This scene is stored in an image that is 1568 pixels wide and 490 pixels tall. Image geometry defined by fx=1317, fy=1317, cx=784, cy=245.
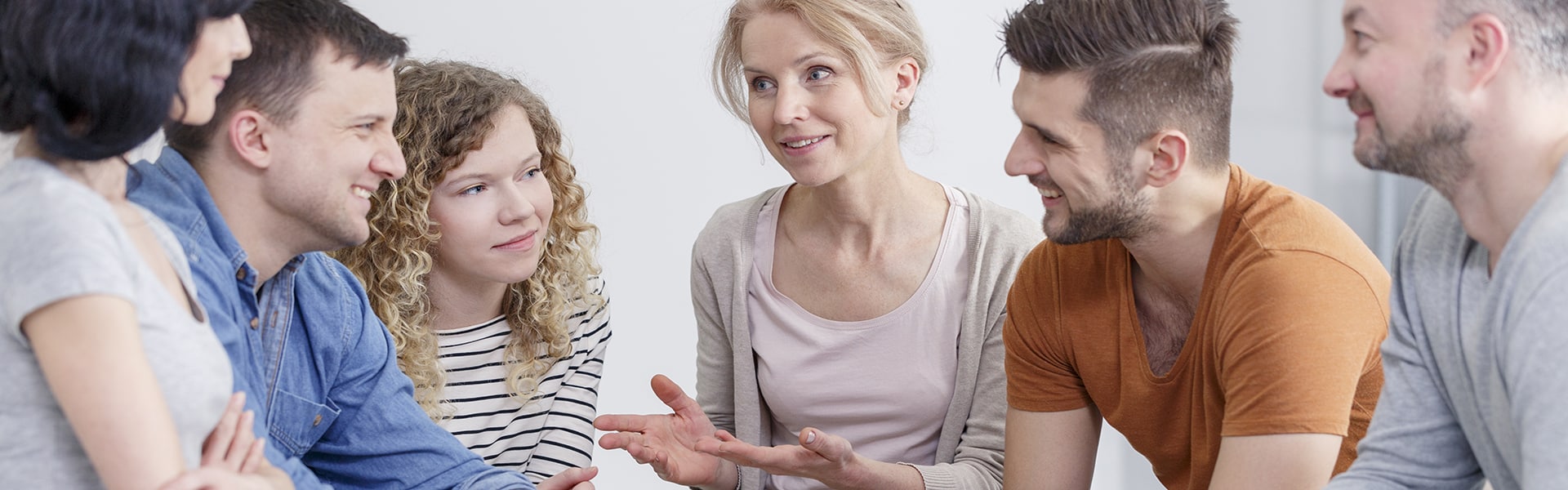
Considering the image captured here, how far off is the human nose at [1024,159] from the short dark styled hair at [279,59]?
78 cm

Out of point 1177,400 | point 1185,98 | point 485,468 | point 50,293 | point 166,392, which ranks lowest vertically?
point 485,468

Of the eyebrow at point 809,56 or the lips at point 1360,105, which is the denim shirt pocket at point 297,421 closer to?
the eyebrow at point 809,56

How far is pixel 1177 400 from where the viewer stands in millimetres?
1661

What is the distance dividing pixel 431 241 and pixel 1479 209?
143cm

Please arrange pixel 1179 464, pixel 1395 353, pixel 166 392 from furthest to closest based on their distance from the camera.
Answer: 1. pixel 1179 464
2. pixel 1395 353
3. pixel 166 392

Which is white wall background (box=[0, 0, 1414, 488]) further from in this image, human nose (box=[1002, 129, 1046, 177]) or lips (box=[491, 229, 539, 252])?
human nose (box=[1002, 129, 1046, 177])

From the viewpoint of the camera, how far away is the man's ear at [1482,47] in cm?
110

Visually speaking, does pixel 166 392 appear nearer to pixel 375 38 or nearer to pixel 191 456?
pixel 191 456

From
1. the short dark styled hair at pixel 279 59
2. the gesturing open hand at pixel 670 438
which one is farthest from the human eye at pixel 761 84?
the short dark styled hair at pixel 279 59

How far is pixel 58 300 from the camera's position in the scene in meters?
0.99

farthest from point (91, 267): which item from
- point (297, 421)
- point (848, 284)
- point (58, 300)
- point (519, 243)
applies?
point (848, 284)

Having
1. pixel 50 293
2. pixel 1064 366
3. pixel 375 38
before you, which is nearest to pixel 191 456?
pixel 50 293

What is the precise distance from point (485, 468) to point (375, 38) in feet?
1.96

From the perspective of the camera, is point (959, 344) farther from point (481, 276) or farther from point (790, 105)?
point (481, 276)
